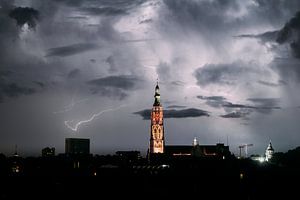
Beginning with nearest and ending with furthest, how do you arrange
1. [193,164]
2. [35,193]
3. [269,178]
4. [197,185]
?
[35,193]
[197,185]
[269,178]
[193,164]

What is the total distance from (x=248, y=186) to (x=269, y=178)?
2077cm

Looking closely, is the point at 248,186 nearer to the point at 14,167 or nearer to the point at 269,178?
the point at 269,178

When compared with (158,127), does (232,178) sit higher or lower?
lower

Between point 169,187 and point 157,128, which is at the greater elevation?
point 157,128

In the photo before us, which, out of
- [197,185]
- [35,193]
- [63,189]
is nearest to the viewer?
[35,193]

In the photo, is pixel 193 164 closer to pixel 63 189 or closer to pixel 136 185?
pixel 136 185

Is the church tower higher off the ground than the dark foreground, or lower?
higher

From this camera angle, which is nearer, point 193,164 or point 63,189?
point 63,189

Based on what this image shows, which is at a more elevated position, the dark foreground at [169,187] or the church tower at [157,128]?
the church tower at [157,128]

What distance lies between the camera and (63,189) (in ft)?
328

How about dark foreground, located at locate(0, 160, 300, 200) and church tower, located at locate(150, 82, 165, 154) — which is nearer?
dark foreground, located at locate(0, 160, 300, 200)

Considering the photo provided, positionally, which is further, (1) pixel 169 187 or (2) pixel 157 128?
(2) pixel 157 128

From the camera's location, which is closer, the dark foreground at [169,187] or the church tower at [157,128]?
the dark foreground at [169,187]

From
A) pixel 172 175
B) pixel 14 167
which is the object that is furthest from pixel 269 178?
pixel 14 167
